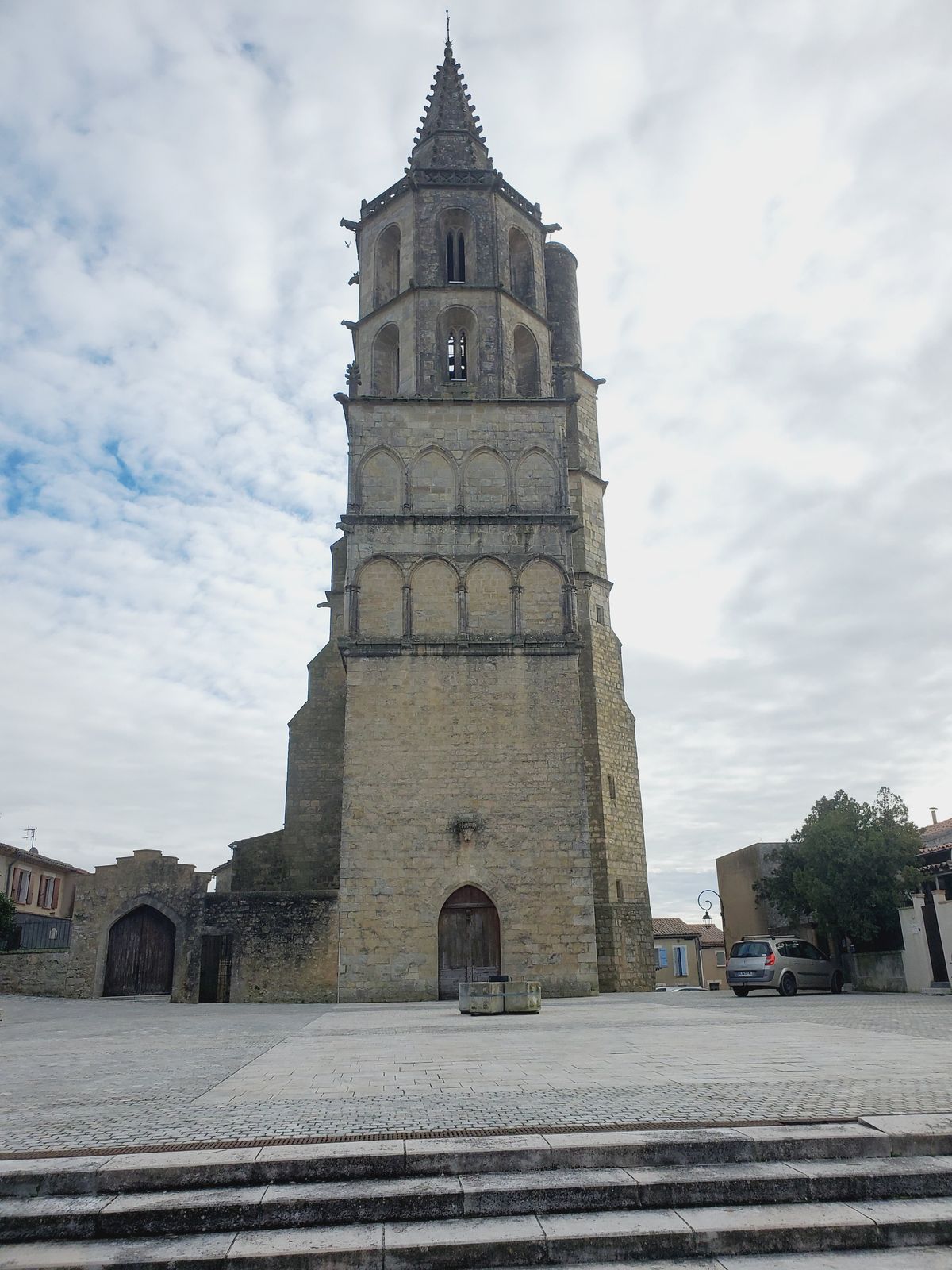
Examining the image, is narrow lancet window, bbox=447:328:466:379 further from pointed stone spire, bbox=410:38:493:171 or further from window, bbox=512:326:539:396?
pointed stone spire, bbox=410:38:493:171

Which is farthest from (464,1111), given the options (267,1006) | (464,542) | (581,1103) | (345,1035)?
(464,542)

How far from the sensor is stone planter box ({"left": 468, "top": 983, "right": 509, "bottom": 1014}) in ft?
45.8

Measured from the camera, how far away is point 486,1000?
1396 cm

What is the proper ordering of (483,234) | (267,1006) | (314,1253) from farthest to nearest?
(483,234) < (267,1006) < (314,1253)

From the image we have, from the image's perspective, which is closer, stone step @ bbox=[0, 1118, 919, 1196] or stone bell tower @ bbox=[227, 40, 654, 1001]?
stone step @ bbox=[0, 1118, 919, 1196]

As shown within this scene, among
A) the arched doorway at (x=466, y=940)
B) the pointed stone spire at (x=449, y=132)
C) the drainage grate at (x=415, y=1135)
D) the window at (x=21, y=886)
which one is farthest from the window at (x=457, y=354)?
the window at (x=21, y=886)

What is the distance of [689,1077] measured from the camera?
21.9 ft

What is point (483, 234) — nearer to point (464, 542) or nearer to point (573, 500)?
point (573, 500)

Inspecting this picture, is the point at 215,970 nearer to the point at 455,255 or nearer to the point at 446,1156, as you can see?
the point at 446,1156

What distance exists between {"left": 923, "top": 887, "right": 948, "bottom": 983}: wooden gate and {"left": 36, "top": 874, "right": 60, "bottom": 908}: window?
120 ft

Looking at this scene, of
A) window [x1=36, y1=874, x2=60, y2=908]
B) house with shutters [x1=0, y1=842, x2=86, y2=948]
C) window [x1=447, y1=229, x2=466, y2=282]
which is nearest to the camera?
window [x1=447, y1=229, x2=466, y2=282]

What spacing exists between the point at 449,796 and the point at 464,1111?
1481 cm

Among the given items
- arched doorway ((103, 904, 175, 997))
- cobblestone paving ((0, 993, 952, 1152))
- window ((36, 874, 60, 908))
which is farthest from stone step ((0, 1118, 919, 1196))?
window ((36, 874, 60, 908))

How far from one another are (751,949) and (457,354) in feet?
55.8
